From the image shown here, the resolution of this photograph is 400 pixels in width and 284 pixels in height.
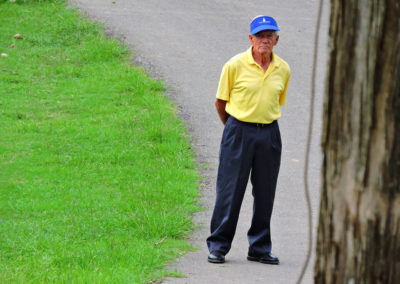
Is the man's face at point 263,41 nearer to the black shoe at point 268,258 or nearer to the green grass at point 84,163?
the black shoe at point 268,258

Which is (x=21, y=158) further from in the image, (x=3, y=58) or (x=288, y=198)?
(x=3, y=58)

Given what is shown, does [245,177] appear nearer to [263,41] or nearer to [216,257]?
[216,257]

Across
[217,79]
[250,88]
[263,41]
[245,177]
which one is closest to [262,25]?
[263,41]

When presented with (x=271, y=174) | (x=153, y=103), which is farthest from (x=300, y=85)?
(x=271, y=174)

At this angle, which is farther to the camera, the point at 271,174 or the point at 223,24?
the point at 223,24

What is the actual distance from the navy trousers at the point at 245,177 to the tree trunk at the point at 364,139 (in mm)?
3518

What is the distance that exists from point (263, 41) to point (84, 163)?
3540 mm

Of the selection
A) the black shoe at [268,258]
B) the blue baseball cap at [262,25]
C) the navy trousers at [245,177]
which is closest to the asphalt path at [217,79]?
the black shoe at [268,258]

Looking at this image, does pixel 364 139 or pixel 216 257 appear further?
pixel 216 257

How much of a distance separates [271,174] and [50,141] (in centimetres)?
415

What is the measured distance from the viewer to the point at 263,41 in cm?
599

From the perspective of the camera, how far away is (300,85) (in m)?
11.8

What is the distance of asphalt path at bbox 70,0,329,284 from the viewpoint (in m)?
6.45

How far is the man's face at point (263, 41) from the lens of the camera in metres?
5.97
